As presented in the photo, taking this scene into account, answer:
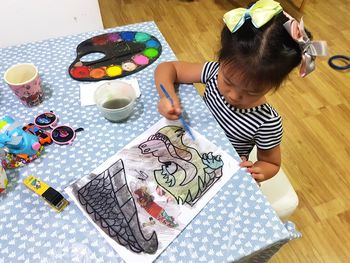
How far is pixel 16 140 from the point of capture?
65 cm

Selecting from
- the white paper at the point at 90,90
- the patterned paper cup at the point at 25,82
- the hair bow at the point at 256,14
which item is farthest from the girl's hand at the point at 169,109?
the patterned paper cup at the point at 25,82

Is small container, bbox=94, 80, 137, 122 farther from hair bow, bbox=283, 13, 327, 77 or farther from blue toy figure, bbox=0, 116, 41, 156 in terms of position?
hair bow, bbox=283, 13, 327, 77

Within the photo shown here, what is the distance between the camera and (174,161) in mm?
668

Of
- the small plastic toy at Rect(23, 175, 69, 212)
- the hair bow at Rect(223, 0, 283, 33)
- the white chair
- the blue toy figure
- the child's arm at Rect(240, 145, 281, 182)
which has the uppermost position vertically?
the hair bow at Rect(223, 0, 283, 33)

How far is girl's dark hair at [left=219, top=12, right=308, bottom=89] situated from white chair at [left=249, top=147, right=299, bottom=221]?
0.33 m

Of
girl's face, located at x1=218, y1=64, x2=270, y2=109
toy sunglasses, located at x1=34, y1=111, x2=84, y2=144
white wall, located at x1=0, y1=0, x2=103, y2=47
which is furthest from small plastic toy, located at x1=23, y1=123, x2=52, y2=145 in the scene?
white wall, located at x1=0, y1=0, x2=103, y2=47

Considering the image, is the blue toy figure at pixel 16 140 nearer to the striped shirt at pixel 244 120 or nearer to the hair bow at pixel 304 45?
the striped shirt at pixel 244 120

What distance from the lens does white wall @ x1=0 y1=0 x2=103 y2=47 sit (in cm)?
136

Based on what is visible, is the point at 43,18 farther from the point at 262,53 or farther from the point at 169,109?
the point at 262,53

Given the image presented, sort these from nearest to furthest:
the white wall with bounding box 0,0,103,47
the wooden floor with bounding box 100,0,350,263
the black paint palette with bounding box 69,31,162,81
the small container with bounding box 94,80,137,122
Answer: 1. the small container with bounding box 94,80,137,122
2. the black paint palette with bounding box 69,31,162,81
3. the wooden floor with bounding box 100,0,350,263
4. the white wall with bounding box 0,0,103,47

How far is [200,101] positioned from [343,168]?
1028 mm

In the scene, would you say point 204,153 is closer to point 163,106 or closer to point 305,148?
point 163,106

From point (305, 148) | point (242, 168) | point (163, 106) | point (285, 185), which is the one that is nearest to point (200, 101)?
point (163, 106)

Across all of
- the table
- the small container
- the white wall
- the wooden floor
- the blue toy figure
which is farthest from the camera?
the white wall
